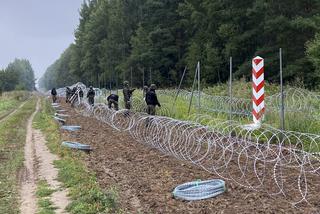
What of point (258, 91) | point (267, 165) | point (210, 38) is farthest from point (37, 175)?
point (210, 38)

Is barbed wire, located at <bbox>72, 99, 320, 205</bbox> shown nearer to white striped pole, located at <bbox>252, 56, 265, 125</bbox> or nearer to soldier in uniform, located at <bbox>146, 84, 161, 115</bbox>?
white striped pole, located at <bbox>252, 56, 265, 125</bbox>

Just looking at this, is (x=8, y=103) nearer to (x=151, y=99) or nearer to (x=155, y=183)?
(x=151, y=99)

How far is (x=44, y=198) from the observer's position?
326 inches

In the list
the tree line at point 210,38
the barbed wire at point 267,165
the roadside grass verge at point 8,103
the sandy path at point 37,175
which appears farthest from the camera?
the roadside grass verge at point 8,103

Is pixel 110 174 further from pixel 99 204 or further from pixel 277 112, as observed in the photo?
pixel 277 112

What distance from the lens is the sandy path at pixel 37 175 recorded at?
7.89 metres

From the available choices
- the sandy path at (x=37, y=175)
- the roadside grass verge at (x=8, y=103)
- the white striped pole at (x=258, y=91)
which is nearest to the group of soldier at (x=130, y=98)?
the sandy path at (x=37, y=175)

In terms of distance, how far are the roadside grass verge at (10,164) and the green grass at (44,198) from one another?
369 mm

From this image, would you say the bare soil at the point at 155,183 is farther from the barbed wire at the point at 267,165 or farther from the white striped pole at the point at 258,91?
the white striped pole at the point at 258,91

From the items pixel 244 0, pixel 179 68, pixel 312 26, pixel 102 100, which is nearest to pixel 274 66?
pixel 312 26

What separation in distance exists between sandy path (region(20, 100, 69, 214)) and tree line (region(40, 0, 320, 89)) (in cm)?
1249

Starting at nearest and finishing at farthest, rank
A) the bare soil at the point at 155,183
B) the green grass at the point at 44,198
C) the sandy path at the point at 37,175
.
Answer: the bare soil at the point at 155,183 < the green grass at the point at 44,198 < the sandy path at the point at 37,175

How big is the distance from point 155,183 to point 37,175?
2.91 m

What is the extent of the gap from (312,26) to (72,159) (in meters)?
20.9
